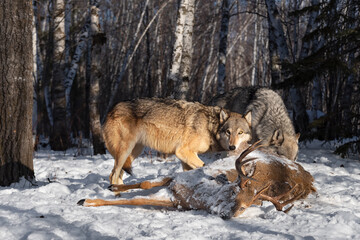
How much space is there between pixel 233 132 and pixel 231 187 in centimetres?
182

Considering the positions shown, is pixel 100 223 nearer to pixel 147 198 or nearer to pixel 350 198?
pixel 147 198

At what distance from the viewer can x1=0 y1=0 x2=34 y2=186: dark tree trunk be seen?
480 cm

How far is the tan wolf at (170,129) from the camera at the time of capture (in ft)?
17.0

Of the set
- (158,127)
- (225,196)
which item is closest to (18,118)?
(158,127)

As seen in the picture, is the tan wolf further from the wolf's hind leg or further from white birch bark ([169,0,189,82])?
white birch bark ([169,0,189,82])

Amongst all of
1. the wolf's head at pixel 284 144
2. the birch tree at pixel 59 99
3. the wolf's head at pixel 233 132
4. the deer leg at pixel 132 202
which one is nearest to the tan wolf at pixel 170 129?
the wolf's head at pixel 233 132

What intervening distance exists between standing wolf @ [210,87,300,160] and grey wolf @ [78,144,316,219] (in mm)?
1932

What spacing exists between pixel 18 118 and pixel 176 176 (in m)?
2.72

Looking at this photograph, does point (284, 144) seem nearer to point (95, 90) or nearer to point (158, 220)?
point (158, 220)

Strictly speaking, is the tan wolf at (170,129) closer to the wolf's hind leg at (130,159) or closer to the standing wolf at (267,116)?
the wolf's hind leg at (130,159)

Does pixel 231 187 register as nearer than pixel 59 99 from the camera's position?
Yes

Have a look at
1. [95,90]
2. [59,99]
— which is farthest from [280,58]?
[59,99]

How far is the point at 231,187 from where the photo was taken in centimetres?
335

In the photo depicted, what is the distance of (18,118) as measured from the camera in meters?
4.93
